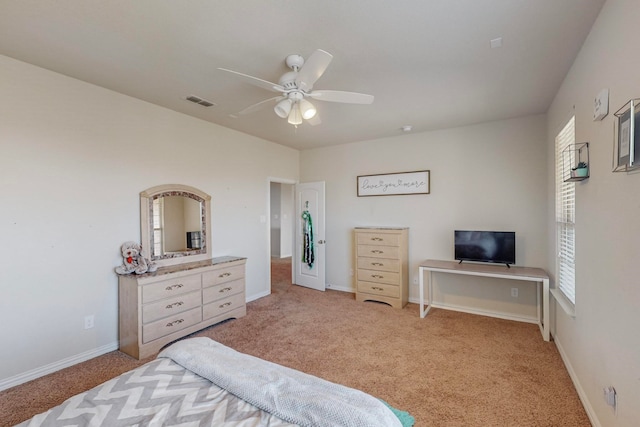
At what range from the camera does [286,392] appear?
1.22 m

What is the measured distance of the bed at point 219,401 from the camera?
1086 millimetres

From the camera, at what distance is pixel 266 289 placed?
4.78 meters

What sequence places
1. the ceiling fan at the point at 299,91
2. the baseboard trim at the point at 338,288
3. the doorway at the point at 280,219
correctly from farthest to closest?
1. the doorway at the point at 280,219
2. the baseboard trim at the point at 338,288
3. the ceiling fan at the point at 299,91

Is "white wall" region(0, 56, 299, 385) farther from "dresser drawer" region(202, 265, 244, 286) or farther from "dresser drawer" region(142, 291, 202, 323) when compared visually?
"dresser drawer" region(202, 265, 244, 286)

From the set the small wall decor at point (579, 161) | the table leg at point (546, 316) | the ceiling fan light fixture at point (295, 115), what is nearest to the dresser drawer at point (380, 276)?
the table leg at point (546, 316)

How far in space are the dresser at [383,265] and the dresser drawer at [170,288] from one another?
2362mm

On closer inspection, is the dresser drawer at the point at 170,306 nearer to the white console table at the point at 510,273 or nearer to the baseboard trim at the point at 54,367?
the baseboard trim at the point at 54,367

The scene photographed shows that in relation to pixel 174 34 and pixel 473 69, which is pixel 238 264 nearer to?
pixel 174 34

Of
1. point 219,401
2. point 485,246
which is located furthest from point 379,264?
point 219,401

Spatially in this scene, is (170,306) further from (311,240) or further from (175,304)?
(311,240)

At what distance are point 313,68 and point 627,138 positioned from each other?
1.70 meters

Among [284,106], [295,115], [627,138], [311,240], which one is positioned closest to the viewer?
[627,138]

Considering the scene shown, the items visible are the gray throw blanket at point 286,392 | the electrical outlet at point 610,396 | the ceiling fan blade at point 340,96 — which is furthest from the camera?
the ceiling fan blade at point 340,96

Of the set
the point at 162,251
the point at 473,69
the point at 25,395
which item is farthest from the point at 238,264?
the point at 473,69
